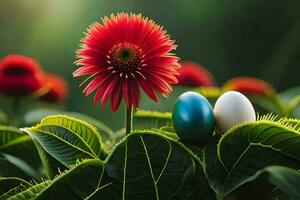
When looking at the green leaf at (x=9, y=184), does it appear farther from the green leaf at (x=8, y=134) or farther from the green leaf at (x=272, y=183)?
the green leaf at (x=272, y=183)

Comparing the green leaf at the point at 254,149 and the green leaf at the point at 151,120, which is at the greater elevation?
the green leaf at the point at 254,149

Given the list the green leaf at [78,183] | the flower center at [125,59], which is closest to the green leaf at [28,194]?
the green leaf at [78,183]

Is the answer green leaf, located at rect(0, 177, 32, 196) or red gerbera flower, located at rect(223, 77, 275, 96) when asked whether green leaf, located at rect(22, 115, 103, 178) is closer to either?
green leaf, located at rect(0, 177, 32, 196)

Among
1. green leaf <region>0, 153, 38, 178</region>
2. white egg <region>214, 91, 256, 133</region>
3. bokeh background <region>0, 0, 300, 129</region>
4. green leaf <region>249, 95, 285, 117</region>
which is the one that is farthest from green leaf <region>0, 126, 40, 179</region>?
bokeh background <region>0, 0, 300, 129</region>

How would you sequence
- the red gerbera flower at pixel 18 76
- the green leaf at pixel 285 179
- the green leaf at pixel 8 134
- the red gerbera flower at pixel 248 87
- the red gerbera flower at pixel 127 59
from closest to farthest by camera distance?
the green leaf at pixel 285 179 < the red gerbera flower at pixel 127 59 < the green leaf at pixel 8 134 < the red gerbera flower at pixel 18 76 < the red gerbera flower at pixel 248 87

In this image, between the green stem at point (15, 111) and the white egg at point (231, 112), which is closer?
the white egg at point (231, 112)

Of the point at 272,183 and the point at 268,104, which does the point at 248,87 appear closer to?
the point at 268,104

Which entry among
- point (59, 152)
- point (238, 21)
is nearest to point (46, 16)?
point (238, 21)
